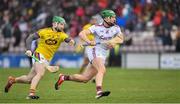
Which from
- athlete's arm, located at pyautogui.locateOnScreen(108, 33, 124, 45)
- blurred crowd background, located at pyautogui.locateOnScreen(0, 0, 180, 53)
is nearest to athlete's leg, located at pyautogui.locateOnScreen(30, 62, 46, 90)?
athlete's arm, located at pyautogui.locateOnScreen(108, 33, 124, 45)

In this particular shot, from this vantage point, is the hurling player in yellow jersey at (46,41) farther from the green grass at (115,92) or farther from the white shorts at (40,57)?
the green grass at (115,92)

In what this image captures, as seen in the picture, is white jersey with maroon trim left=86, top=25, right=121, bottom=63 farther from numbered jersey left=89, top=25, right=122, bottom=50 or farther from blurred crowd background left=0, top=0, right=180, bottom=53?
blurred crowd background left=0, top=0, right=180, bottom=53

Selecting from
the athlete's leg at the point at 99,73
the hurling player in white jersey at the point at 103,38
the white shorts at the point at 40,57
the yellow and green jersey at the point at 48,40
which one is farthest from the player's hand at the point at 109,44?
the white shorts at the point at 40,57

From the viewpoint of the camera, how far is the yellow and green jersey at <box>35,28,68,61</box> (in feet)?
57.6

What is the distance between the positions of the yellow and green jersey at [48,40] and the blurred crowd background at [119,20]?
56.6 ft

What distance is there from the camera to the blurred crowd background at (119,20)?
3591cm

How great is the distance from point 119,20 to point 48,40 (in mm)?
18477

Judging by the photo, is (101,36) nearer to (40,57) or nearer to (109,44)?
(109,44)

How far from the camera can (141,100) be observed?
1656 cm

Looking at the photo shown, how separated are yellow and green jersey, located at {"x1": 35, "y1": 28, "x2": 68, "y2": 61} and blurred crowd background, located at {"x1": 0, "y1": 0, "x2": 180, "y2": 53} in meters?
17.2

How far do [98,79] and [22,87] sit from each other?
531cm

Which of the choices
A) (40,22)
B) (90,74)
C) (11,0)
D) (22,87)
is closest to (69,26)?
(40,22)

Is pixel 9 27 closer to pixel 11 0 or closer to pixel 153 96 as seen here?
pixel 11 0

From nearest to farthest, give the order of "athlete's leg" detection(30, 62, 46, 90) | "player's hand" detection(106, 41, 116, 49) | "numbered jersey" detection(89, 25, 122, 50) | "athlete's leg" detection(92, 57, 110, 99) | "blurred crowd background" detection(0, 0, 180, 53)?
"athlete's leg" detection(92, 57, 110, 99)
"athlete's leg" detection(30, 62, 46, 90)
"player's hand" detection(106, 41, 116, 49)
"numbered jersey" detection(89, 25, 122, 50)
"blurred crowd background" detection(0, 0, 180, 53)
